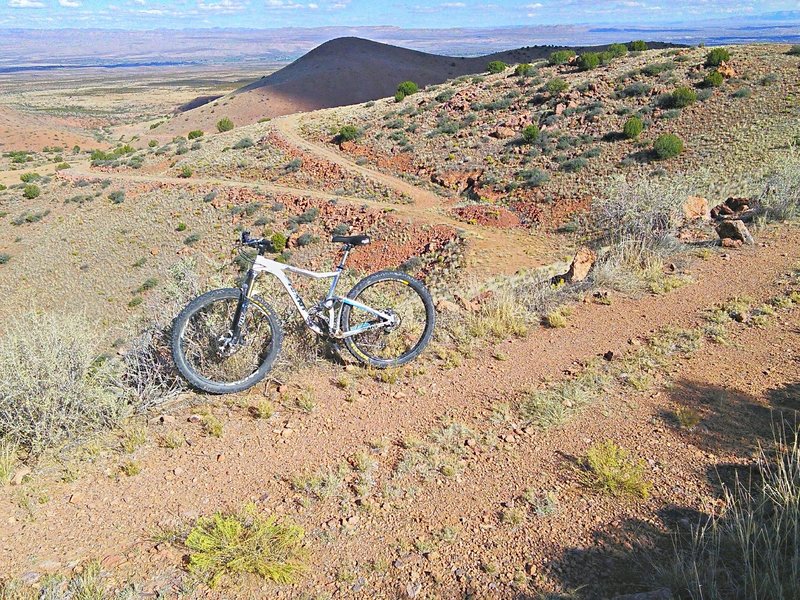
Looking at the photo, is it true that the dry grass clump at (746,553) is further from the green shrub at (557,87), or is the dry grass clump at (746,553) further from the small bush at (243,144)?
the small bush at (243,144)

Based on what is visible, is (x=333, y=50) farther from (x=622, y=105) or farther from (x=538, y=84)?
(x=622, y=105)

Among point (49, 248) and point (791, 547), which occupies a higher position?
point (791, 547)

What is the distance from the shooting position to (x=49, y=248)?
26.1 m

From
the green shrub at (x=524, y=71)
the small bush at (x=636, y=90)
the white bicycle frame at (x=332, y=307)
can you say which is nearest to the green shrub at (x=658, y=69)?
the small bush at (x=636, y=90)

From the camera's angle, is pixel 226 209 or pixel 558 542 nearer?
pixel 558 542

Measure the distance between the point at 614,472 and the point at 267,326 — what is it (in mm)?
3053

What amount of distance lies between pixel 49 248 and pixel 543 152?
23509 mm

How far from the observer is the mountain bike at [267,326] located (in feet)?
14.9

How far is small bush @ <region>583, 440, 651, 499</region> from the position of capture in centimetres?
335

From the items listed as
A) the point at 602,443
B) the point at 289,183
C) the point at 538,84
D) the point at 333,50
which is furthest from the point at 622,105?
the point at 333,50

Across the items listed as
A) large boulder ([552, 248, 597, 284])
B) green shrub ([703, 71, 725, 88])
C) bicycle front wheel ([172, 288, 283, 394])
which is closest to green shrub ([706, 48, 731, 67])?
green shrub ([703, 71, 725, 88])

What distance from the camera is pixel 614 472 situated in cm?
341

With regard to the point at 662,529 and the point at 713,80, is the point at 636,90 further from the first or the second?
the point at 662,529

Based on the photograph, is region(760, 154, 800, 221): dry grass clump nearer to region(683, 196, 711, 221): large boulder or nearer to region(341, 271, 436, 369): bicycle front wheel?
region(683, 196, 711, 221): large boulder
